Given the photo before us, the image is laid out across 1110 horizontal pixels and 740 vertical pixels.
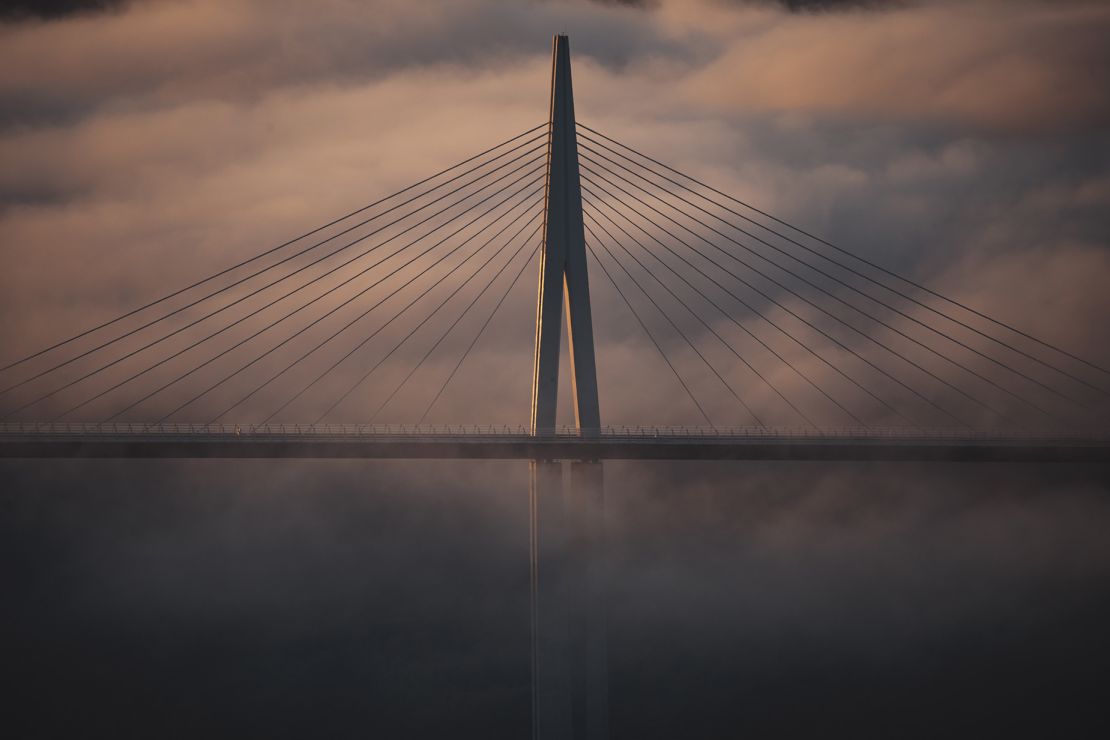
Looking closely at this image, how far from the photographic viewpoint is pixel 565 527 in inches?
2192

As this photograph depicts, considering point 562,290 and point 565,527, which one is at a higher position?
point 562,290

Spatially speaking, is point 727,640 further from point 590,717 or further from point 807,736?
point 590,717

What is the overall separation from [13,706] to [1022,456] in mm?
52625

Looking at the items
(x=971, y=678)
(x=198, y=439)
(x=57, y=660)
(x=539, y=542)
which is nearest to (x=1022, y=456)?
(x=539, y=542)

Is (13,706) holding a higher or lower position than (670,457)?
lower

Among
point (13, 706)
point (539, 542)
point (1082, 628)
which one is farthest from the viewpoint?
point (1082, 628)

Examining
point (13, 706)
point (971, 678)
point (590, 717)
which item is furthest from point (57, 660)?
point (971, 678)

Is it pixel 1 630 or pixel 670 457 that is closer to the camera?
pixel 670 457

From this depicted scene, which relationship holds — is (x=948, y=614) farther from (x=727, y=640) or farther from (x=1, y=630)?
(x=1, y=630)

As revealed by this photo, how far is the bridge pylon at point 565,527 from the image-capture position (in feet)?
180

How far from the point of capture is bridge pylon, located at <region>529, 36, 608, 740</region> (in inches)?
2165

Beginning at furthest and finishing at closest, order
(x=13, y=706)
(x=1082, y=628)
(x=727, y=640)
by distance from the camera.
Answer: (x=727, y=640) < (x=1082, y=628) < (x=13, y=706)

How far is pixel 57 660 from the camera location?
8738cm

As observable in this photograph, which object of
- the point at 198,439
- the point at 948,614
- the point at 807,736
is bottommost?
the point at 807,736
